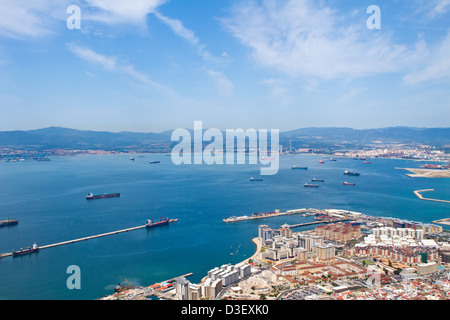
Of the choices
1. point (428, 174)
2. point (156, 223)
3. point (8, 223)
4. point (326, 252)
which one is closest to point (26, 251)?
point (8, 223)

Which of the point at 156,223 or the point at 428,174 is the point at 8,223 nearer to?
the point at 156,223

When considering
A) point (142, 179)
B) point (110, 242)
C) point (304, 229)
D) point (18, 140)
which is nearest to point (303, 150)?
point (142, 179)

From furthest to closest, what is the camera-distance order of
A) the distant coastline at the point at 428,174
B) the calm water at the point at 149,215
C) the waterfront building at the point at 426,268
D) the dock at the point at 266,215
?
the distant coastline at the point at 428,174 < the dock at the point at 266,215 < the calm water at the point at 149,215 < the waterfront building at the point at 426,268

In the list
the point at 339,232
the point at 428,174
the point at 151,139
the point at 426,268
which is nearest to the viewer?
the point at 426,268

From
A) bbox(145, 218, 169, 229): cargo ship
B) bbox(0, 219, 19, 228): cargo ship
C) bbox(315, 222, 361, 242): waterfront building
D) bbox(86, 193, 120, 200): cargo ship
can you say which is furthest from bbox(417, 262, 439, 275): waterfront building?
bbox(86, 193, 120, 200): cargo ship

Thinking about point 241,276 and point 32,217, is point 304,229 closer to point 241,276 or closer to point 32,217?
point 241,276

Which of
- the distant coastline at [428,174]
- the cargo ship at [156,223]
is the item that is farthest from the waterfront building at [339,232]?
the distant coastline at [428,174]

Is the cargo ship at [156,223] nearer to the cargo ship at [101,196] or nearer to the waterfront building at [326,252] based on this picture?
the waterfront building at [326,252]
